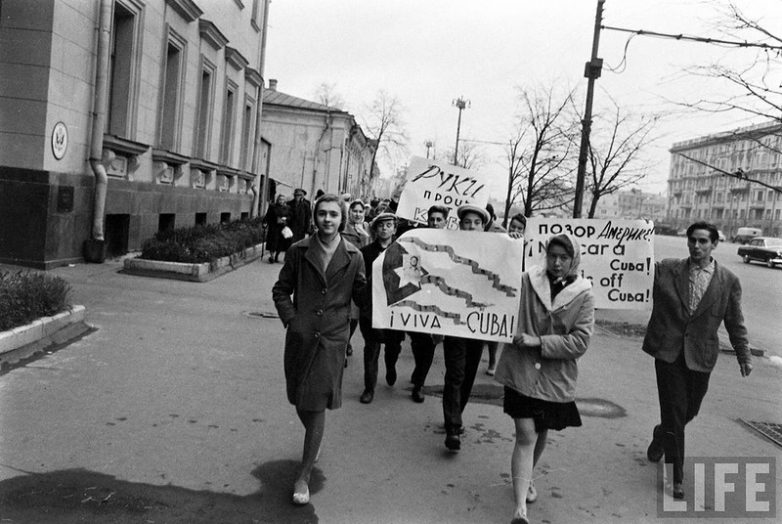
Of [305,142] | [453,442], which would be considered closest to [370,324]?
[453,442]

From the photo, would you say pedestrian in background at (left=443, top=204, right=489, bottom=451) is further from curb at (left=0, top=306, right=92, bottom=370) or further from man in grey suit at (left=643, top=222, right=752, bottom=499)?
curb at (left=0, top=306, right=92, bottom=370)

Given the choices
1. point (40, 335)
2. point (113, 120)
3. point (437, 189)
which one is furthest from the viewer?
point (113, 120)

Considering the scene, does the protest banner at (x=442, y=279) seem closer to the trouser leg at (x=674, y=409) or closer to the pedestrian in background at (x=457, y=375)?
the pedestrian in background at (x=457, y=375)

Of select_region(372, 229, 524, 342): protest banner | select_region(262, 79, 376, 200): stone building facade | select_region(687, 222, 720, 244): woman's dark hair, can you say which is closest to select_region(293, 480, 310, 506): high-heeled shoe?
select_region(372, 229, 524, 342): protest banner

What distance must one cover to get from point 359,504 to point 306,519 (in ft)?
1.25

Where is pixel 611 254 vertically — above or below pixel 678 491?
above

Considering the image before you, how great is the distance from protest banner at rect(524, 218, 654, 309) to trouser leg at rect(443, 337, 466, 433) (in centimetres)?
109

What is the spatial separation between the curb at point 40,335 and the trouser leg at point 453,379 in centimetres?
379

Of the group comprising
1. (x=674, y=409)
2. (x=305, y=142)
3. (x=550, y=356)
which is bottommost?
(x=674, y=409)

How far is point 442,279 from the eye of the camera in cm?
511

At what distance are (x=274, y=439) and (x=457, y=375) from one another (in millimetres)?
1475

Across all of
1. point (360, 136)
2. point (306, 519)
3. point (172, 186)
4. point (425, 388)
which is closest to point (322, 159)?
point (360, 136)

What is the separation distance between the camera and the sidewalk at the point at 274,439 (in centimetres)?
432

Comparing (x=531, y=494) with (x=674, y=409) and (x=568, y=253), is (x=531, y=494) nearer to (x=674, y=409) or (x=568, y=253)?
(x=674, y=409)
